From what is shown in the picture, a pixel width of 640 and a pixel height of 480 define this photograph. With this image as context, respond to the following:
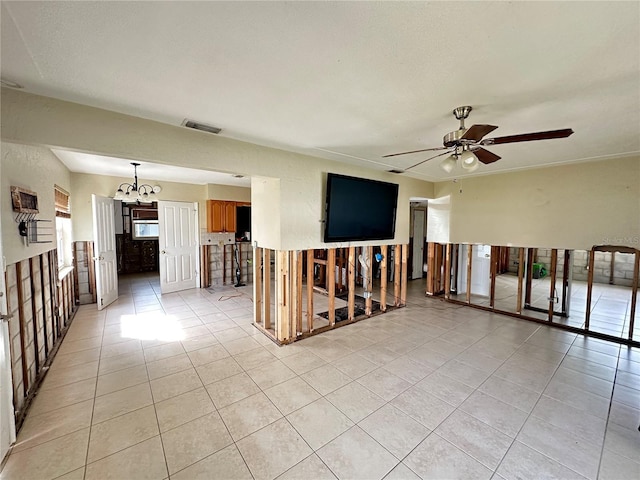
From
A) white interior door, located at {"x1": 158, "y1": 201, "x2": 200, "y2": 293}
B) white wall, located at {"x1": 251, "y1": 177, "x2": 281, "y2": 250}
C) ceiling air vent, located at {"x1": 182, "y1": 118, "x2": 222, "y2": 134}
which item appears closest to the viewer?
ceiling air vent, located at {"x1": 182, "y1": 118, "x2": 222, "y2": 134}

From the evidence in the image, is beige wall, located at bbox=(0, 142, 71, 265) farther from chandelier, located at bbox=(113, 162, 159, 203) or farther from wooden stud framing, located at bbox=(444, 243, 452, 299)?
wooden stud framing, located at bbox=(444, 243, 452, 299)

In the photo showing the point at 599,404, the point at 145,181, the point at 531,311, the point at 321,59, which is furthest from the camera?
the point at 145,181

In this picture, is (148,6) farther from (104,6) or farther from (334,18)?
(334,18)

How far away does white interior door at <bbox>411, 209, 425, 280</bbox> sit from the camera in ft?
24.0

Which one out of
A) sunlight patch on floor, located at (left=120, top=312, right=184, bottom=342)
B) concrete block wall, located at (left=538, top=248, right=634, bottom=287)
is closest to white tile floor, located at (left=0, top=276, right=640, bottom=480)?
sunlight patch on floor, located at (left=120, top=312, right=184, bottom=342)

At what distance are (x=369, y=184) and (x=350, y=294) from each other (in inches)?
70.4

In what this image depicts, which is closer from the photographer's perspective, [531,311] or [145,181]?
[531,311]

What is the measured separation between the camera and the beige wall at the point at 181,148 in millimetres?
1895

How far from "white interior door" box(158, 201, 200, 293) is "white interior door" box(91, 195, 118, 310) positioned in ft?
2.83

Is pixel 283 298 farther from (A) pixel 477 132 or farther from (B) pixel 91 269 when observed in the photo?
(B) pixel 91 269

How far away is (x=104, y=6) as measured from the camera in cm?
112

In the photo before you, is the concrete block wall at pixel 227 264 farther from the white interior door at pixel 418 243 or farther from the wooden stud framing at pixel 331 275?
the white interior door at pixel 418 243

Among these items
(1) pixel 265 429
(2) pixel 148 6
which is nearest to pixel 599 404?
(1) pixel 265 429

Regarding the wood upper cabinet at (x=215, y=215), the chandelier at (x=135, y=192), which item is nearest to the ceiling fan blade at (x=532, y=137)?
the chandelier at (x=135, y=192)
